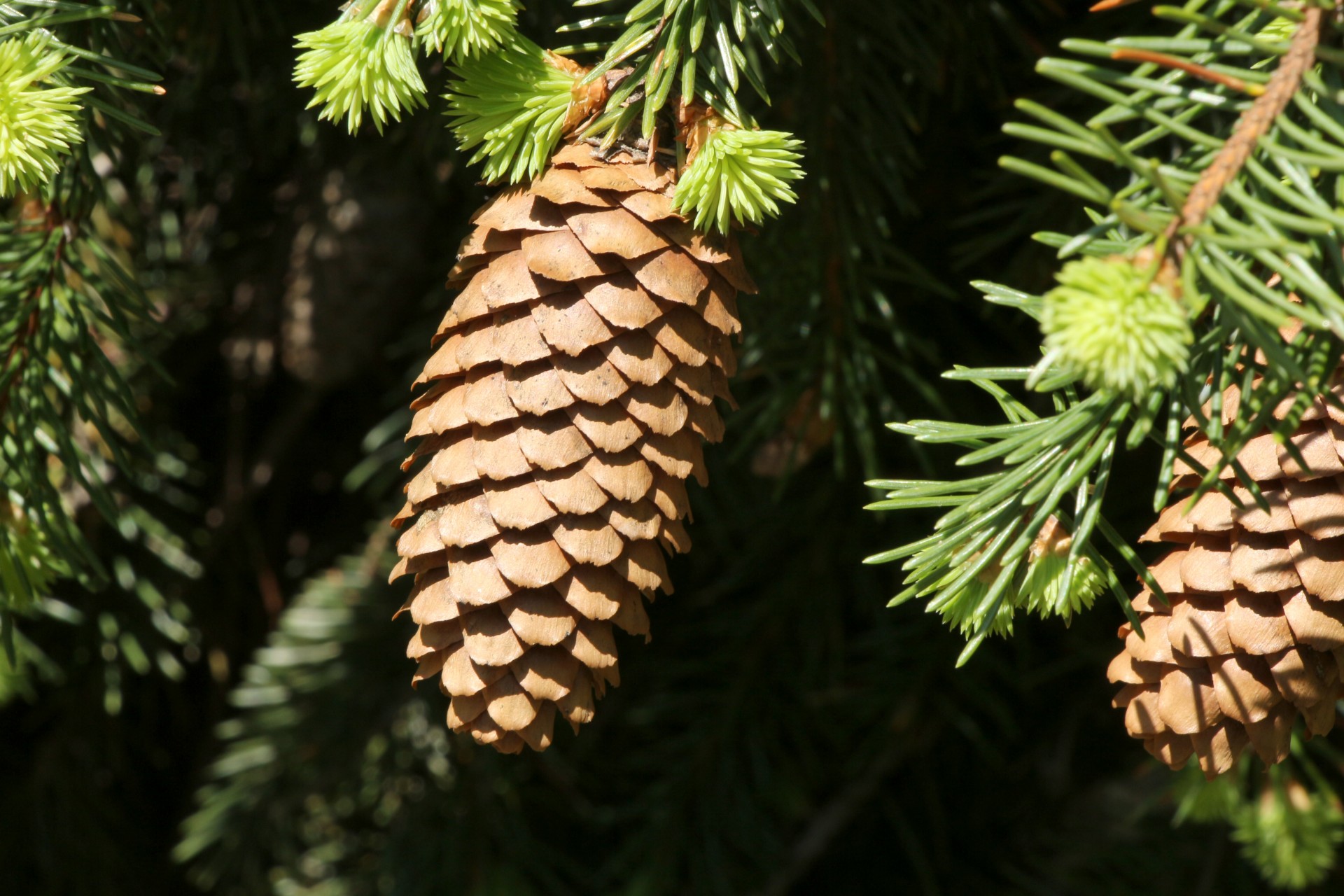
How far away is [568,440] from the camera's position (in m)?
0.34

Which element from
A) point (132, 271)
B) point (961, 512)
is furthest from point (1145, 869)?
point (132, 271)

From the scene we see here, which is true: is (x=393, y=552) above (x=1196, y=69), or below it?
above

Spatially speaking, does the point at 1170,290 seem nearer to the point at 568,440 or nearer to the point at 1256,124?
the point at 1256,124

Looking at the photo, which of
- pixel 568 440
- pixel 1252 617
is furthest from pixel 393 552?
pixel 1252 617

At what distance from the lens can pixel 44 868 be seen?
0.83 metres

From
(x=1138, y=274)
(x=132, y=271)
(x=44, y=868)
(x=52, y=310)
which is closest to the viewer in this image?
(x=1138, y=274)

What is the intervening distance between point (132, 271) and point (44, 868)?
1.66ft

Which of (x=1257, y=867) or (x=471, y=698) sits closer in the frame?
(x=471, y=698)

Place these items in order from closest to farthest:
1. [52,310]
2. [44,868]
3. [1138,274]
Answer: [1138,274] → [52,310] → [44,868]

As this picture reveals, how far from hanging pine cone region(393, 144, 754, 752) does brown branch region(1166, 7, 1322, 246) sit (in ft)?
0.48

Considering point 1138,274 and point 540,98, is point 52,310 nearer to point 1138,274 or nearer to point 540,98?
point 540,98

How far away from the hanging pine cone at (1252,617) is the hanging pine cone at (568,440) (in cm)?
16

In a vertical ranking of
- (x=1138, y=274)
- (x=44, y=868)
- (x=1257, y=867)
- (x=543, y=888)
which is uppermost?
(x=44, y=868)

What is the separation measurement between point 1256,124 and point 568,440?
0.72 feet
